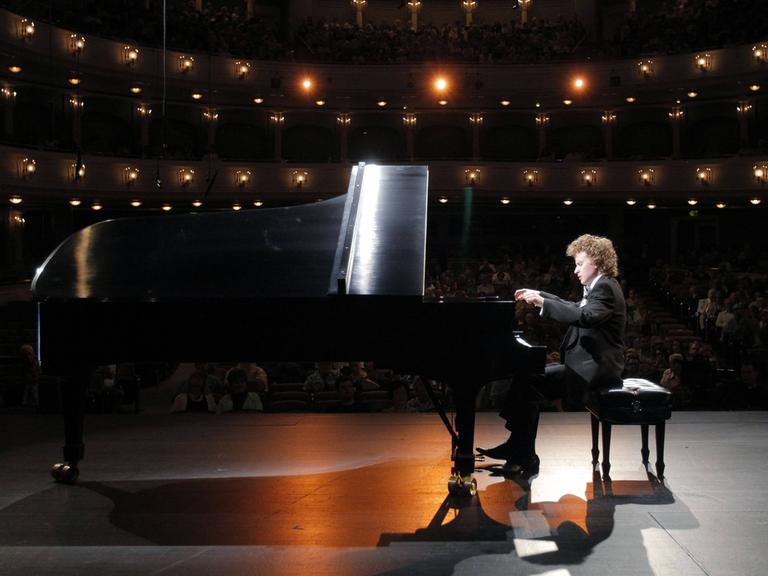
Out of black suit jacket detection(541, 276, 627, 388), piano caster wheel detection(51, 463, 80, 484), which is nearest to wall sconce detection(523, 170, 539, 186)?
black suit jacket detection(541, 276, 627, 388)

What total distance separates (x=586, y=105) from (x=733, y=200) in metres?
4.73

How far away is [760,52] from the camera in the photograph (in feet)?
71.3

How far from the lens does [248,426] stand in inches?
313

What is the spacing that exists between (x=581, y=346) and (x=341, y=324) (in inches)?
64.3

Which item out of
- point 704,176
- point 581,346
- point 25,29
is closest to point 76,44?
point 25,29

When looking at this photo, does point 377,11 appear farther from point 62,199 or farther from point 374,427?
point 374,427

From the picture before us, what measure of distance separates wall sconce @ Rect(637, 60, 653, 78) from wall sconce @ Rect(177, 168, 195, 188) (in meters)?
11.8

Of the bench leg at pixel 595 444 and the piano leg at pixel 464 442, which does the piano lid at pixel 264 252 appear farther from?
the bench leg at pixel 595 444

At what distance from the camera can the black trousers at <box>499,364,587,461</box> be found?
5941 millimetres

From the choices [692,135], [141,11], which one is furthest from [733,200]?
[141,11]

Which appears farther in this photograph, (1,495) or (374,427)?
(374,427)

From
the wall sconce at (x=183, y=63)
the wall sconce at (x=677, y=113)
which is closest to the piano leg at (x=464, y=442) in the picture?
the wall sconce at (x=183, y=63)

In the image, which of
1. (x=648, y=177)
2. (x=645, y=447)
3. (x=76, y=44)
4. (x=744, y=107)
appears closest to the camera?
(x=645, y=447)

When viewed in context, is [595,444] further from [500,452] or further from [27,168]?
[27,168]
